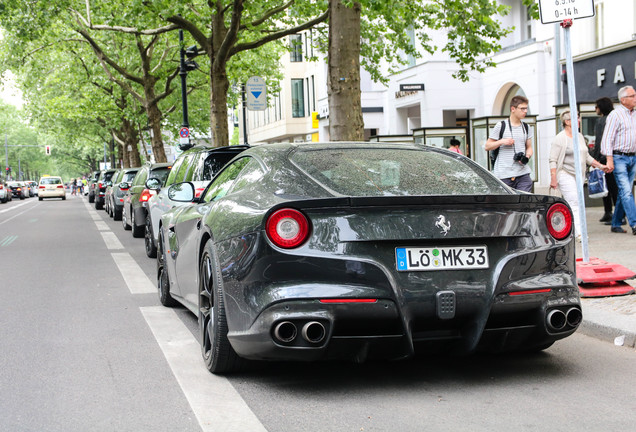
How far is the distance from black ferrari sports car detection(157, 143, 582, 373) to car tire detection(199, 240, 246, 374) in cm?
1

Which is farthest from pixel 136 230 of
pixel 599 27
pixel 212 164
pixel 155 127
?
pixel 155 127

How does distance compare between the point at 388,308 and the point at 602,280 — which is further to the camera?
the point at 602,280

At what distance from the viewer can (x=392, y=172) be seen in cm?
499

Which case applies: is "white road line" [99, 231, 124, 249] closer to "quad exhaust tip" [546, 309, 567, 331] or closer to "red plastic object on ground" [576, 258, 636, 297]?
"red plastic object on ground" [576, 258, 636, 297]

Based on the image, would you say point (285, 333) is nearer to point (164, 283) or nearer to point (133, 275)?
Result: point (164, 283)

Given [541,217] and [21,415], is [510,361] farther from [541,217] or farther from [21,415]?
[21,415]

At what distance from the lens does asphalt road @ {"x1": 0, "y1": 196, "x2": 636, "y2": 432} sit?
3975mm

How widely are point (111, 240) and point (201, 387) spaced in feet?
40.4

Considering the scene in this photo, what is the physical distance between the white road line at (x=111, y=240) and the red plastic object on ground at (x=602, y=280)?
9364mm

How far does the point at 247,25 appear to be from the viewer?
80.8 feet

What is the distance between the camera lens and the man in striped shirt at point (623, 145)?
11188 mm

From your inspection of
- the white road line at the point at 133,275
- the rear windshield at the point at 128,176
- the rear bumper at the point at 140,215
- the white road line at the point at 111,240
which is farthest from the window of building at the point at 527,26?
the white road line at the point at 133,275

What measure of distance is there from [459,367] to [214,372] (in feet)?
4.78

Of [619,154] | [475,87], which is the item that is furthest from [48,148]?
[619,154]
